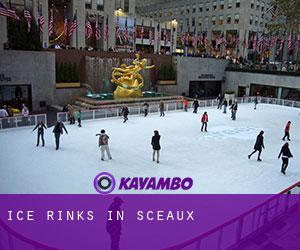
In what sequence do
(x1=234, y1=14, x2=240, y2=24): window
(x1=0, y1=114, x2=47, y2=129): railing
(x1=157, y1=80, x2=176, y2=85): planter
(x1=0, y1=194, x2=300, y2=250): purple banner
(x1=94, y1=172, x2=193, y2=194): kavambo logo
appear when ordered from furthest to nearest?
(x1=234, y1=14, x2=240, y2=24): window < (x1=157, y1=80, x2=176, y2=85): planter < (x1=0, y1=114, x2=47, y2=129): railing < (x1=94, y1=172, x2=193, y2=194): kavambo logo < (x1=0, y1=194, x2=300, y2=250): purple banner

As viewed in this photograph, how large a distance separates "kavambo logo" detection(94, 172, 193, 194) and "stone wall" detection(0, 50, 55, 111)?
15.6 metres

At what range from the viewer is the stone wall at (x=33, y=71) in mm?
22266

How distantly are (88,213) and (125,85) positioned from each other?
783 inches

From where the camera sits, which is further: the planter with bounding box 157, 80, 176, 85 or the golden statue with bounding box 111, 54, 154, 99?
the planter with bounding box 157, 80, 176, 85

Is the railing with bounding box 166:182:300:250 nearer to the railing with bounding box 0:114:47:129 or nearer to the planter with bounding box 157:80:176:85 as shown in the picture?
the railing with bounding box 0:114:47:129

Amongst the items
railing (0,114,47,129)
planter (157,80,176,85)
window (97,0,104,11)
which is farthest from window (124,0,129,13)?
railing (0,114,47,129)

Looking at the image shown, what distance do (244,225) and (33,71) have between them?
70.3 feet

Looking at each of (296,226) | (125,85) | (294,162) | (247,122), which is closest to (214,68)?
(125,85)

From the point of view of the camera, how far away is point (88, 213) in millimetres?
7664

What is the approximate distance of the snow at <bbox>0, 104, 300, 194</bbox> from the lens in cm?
972

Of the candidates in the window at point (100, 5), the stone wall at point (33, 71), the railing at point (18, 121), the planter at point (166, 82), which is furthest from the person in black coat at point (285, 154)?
the window at point (100, 5)

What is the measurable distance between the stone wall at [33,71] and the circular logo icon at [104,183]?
50.8 feet

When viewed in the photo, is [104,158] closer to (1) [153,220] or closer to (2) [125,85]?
(1) [153,220]

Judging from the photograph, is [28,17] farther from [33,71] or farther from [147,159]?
[147,159]
